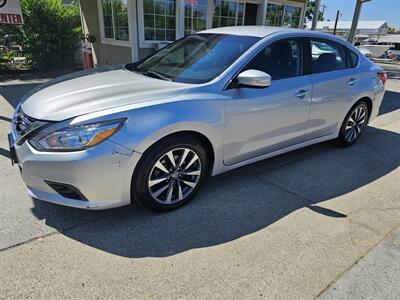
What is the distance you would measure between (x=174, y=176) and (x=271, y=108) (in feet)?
4.06

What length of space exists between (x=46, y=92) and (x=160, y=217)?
155 centimetres

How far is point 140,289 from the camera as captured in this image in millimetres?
2076

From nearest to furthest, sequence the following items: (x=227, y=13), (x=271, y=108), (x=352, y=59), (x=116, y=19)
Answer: (x=271, y=108), (x=352, y=59), (x=116, y=19), (x=227, y=13)

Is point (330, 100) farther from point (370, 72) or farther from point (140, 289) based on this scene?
point (140, 289)

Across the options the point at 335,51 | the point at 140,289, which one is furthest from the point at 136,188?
the point at 335,51

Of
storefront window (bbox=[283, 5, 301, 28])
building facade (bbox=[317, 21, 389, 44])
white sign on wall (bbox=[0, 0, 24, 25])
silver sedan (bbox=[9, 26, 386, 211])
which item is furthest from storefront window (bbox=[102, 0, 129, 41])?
building facade (bbox=[317, 21, 389, 44])

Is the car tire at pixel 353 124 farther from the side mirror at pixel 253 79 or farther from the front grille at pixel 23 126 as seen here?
the front grille at pixel 23 126

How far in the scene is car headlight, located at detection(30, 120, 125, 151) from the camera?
91.3 inches

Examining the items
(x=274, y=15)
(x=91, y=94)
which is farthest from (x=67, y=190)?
(x=274, y=15)

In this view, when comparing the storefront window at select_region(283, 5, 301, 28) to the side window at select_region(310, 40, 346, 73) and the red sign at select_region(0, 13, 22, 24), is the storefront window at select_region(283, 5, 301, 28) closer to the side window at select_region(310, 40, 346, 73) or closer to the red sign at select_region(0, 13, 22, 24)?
the red sign at select_region(0, 13, 22, 24)

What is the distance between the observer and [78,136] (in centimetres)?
232

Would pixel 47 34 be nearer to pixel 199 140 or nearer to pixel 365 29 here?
pixel 199 140

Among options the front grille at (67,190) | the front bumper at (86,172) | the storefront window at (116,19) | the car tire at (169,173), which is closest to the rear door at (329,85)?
the car tire at (169,173)

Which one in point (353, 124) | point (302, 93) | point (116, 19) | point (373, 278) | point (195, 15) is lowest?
point (373, 278)
